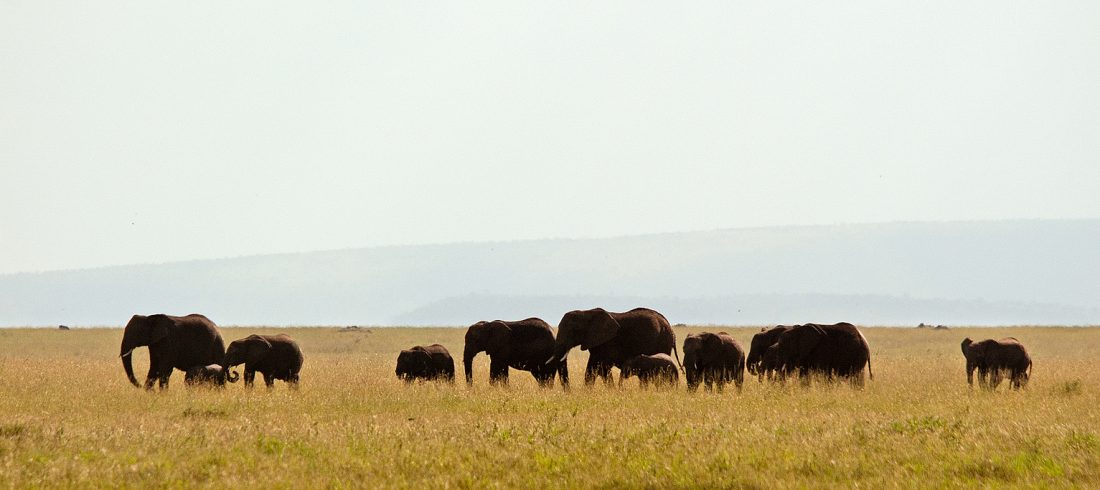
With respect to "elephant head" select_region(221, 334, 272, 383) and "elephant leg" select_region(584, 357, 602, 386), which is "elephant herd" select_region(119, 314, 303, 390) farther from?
"elephant leg" select_region(584, 357, 602, 386)

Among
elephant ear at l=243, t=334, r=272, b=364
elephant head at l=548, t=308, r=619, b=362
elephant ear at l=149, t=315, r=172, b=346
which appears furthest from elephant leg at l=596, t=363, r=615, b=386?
elephant ear at l=149, t=315, r=172, b=346

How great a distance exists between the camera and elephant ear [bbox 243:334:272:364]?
1009 inches

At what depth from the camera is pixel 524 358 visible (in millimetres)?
27922

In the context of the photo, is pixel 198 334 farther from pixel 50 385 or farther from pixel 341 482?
pixel 341 482

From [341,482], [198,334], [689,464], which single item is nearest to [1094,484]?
[689,464]

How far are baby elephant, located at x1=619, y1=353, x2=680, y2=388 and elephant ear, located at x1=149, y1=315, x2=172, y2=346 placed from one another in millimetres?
10538

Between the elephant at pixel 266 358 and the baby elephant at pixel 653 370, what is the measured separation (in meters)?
7.74

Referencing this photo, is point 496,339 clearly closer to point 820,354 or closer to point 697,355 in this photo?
point 697,355

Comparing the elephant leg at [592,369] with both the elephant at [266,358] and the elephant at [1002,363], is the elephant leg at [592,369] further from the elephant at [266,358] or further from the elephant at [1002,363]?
the elephant at [1002,363]

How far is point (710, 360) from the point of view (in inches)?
974

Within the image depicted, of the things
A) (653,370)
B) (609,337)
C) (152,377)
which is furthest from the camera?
(609,337)

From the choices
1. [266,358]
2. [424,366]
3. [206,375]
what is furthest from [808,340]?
[206,375]

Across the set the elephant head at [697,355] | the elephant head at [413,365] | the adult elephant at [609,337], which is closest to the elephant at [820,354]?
the elephant head at [697,355]

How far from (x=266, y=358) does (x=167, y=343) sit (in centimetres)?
226
